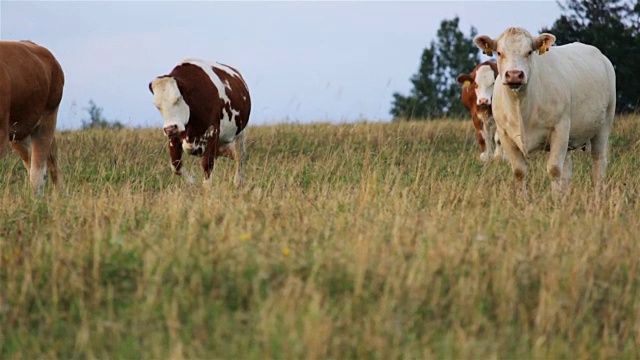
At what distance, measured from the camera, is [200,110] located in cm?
1106

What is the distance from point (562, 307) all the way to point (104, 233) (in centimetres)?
287

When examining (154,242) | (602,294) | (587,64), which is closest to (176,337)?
(154,242)

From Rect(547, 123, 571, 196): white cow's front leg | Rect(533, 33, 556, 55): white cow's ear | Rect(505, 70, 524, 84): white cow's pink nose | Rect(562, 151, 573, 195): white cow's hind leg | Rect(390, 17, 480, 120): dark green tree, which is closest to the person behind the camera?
Rect(505, 70, 524, 84): white cow's pink nose

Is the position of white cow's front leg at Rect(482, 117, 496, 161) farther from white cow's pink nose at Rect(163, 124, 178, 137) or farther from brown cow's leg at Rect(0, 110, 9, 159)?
brown cow's leg at Rect(0, 110, 9, 159)

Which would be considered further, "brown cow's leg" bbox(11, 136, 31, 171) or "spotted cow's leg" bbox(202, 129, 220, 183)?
"spotted cow's leg" bbox(202, 129, 220, 183)

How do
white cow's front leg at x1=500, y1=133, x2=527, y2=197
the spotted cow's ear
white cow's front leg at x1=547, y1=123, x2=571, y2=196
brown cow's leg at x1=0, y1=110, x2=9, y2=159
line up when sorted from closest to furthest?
brown cow's leg at x1=0, y1=110, x2=9, y2=159 → white cow's front leg at x1=547, y1=123, x2=571, y2=196 → white cow's front leg at x1=500, y1=133, x2=527, y2=197 → the spotted cow's ear

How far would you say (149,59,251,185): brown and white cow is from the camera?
10781 mm

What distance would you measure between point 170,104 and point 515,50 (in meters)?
3.76

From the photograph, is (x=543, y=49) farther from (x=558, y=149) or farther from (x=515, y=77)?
(x=558, y=149)

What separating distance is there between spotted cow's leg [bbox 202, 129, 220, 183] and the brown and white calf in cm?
493

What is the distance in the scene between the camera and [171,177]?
38.8 feet

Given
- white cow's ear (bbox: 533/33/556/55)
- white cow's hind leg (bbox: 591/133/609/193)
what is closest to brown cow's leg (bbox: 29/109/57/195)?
white cow's ear (bbox: 533/33/556/55)

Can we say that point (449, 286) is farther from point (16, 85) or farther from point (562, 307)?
point (16, 85)

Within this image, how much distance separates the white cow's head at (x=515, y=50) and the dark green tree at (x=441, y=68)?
44.4m
